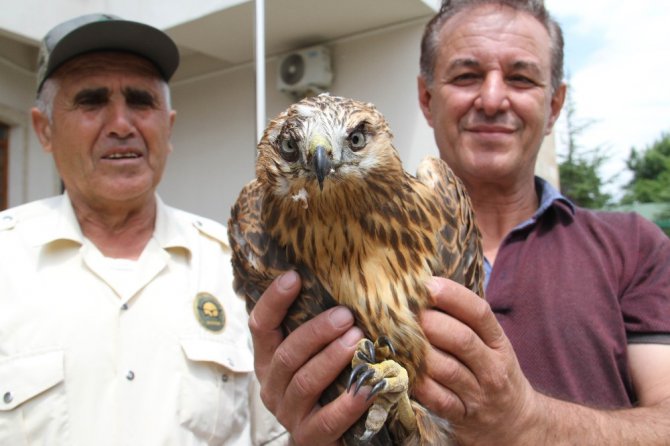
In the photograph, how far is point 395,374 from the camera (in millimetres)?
1955

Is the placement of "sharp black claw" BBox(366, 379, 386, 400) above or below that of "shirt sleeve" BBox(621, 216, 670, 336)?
below

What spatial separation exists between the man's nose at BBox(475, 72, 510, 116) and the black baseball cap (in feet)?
5.58

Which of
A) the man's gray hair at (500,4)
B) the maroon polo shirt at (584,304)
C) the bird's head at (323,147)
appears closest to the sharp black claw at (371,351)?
the bird's head at (323,147)

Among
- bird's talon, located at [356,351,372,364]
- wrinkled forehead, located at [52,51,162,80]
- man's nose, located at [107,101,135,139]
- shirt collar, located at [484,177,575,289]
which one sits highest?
wrinkled forehead, located at [52,51,162,80]

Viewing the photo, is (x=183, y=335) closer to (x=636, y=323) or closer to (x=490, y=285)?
(x=490, y=285)

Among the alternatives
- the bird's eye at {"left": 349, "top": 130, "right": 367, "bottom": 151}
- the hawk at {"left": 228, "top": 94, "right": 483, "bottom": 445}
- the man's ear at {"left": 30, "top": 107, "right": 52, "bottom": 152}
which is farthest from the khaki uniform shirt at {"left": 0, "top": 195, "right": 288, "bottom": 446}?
the bird's eye at {"left": 349, "top": 130, "right": 367, "bottom": 151}

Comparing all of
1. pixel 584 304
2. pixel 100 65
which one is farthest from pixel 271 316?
pixel 100 65

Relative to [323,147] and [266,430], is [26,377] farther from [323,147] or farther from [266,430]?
[323,147]

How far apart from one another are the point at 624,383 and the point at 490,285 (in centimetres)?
69

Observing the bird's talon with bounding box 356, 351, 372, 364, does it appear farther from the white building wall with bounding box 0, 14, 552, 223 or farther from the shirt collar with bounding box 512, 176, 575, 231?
the white building wall with bounding box 0, 14, 552, 223

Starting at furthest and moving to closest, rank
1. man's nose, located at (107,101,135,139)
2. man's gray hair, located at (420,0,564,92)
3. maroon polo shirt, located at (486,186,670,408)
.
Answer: man's nose, located at (107,101,135,139) → man's gray hair, located at (420,0,564,92) → maroon polo shirt, located at (486,186,670,408)

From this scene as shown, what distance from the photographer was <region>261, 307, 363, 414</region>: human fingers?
6.64 ft

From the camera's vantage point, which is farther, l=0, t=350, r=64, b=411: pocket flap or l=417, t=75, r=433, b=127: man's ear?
l=417, t=75, r=433, b=127: man's ear

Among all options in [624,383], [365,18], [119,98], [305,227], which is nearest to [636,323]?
[624,383]
